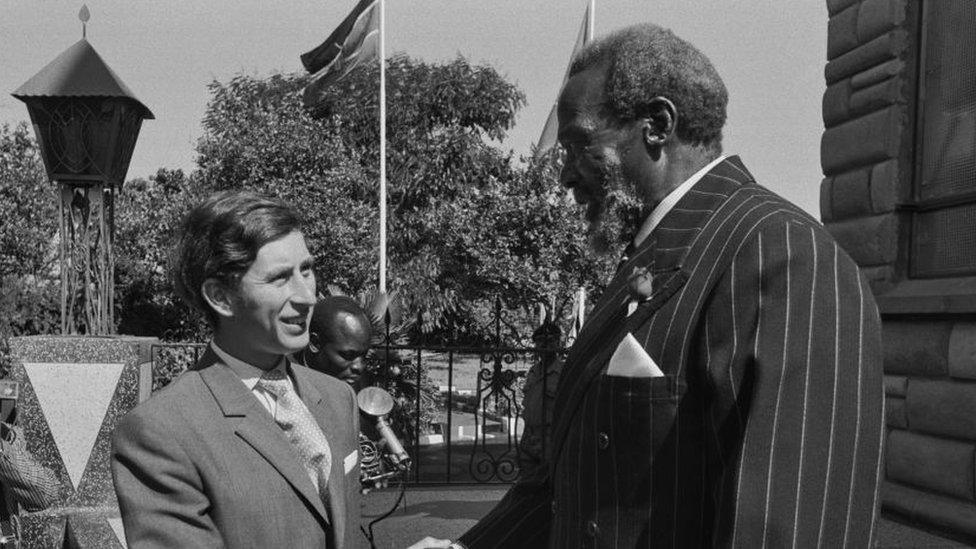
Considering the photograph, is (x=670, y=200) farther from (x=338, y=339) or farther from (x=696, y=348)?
(x=338, y=339)

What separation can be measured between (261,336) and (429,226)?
90.0ft

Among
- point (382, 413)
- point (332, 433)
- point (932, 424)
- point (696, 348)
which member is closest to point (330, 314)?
point (382, 413)

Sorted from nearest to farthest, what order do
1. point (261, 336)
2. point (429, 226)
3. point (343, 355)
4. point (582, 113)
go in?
point (582, 113)
point (261, 336)
point (343, 355)
point (429, 226)

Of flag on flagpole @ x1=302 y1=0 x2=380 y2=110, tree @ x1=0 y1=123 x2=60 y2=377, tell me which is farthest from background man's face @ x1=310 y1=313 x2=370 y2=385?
tree @ x1=0 y1=123 x2=60 y2=377

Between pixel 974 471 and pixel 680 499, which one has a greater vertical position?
pixel 680 499

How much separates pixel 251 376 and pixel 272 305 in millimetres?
180

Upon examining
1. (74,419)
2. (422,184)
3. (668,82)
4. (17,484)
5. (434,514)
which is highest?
(422,184)

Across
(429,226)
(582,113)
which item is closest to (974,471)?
(582,113)

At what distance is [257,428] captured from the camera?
86.2 inches

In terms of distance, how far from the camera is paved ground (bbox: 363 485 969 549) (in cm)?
676

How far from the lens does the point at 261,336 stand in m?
2.27

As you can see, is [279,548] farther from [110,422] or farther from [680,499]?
[110,422]

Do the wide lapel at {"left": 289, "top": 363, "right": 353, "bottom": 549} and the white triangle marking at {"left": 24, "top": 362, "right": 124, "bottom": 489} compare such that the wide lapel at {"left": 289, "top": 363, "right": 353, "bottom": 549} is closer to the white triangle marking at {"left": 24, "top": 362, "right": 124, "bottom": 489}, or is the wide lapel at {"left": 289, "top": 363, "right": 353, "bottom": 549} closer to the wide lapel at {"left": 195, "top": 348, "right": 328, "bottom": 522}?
the wide lapel at {"left": 195, "top": 348, "right": 328, "bottom": 522}

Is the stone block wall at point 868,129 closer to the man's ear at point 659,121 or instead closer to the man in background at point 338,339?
the man in background at point 338,339
